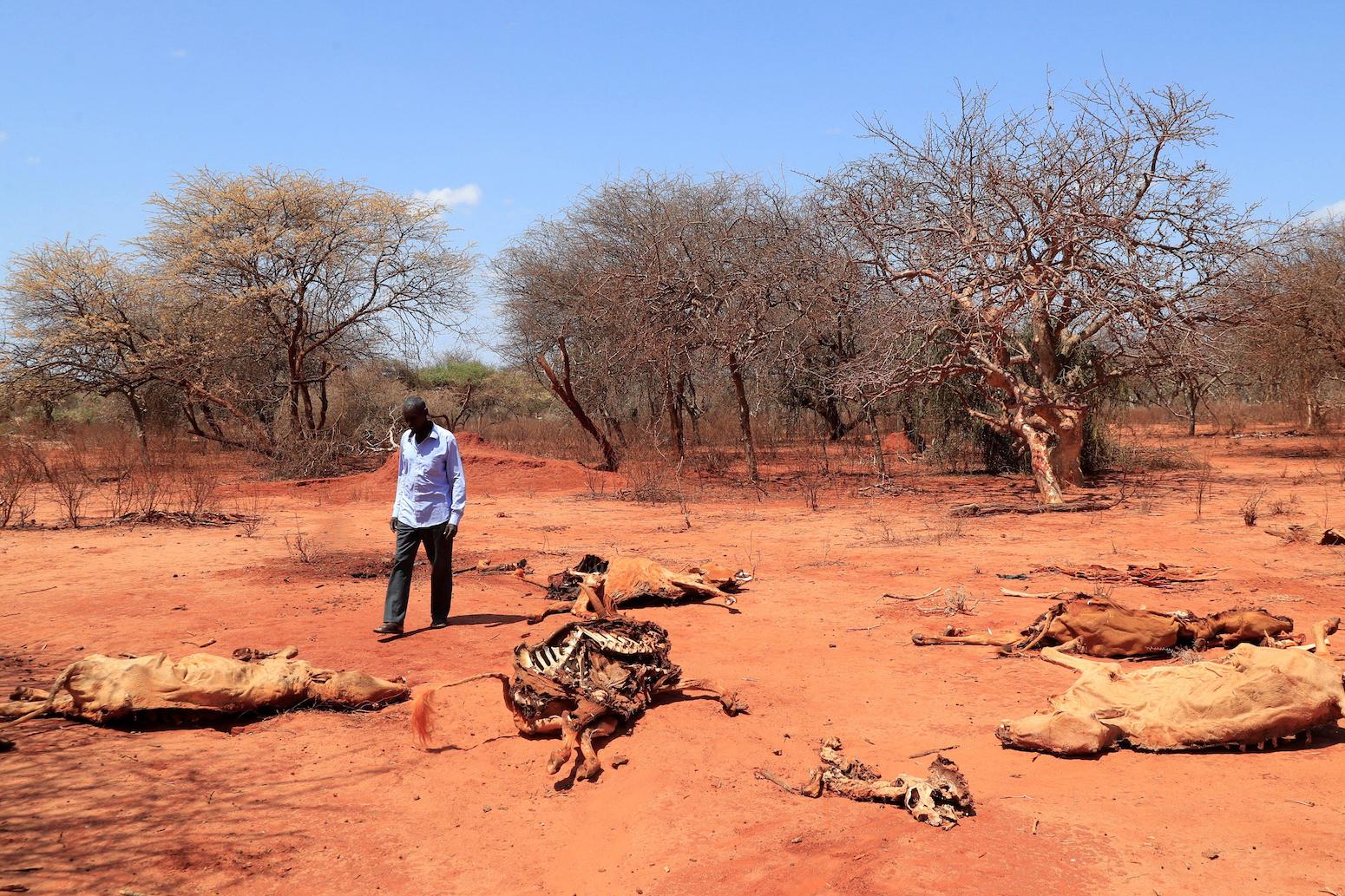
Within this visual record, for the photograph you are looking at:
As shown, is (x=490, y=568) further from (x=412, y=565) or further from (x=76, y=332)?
(x=76, y=332)

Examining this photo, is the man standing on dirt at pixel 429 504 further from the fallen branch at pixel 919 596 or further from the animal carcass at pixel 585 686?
the fallen branch at pixel 919 596

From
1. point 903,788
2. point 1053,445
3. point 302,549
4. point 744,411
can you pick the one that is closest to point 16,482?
point 302,549

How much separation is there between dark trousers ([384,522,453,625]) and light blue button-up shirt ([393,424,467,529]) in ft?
0.25

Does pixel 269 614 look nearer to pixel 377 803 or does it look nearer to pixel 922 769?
pixel 377 803

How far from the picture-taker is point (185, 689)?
4.65 metres

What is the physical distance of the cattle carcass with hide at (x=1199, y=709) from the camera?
13.0 feet

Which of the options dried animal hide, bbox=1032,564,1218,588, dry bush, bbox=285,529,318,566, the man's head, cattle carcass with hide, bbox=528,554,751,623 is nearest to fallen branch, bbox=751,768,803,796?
cattle carcass with hide, bbox=528,554,751,623

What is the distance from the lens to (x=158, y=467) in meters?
16.4

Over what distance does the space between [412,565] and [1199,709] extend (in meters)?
4.73

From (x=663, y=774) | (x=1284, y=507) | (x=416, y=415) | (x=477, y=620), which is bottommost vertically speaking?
(x=663, y=774)

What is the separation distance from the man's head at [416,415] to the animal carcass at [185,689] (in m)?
1.95

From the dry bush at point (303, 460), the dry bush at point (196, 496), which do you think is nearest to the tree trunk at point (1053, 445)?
the dry bush at point (196, 496)

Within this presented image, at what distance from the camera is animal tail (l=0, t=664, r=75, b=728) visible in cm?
452

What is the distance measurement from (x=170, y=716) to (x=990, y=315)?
34.4ft
